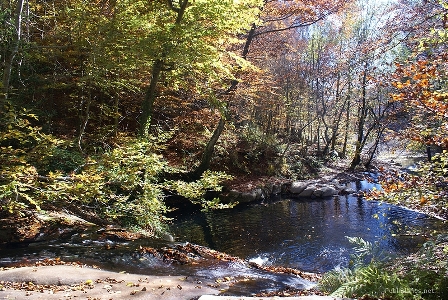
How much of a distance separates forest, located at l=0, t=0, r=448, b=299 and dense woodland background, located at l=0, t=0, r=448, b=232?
0.05 m

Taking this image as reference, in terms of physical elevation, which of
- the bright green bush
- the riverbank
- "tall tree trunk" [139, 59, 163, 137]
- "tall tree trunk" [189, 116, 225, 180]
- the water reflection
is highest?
"tall tree trunk" [139, 59, 163, 137]

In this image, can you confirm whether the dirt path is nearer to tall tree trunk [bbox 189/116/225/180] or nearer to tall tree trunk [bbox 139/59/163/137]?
tall tree trunk [bbox 139/59/163/137]

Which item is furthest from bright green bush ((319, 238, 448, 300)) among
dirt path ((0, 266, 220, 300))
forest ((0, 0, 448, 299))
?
dirt path ((0, 266, 220, 300))

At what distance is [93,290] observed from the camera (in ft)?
13.3

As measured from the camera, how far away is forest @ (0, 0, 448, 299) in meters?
4.49

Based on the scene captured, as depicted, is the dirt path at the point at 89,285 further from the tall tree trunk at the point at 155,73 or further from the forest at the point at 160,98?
the tall tree trunk at the point at 155,73

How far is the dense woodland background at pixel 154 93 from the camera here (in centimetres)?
474

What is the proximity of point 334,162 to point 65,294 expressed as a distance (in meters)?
22.4

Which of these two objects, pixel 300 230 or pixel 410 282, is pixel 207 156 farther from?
pixel 410 282

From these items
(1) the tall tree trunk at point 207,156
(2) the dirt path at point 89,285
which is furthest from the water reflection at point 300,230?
(2) the dirt path at point 89,285

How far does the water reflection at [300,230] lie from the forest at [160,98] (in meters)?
1.47

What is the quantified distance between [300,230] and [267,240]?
150 cm

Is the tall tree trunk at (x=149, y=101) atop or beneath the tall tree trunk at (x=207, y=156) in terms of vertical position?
atop

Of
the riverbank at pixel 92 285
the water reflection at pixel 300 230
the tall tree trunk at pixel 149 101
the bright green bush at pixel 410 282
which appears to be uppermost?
the tall tree trunk at pixel 149 101
